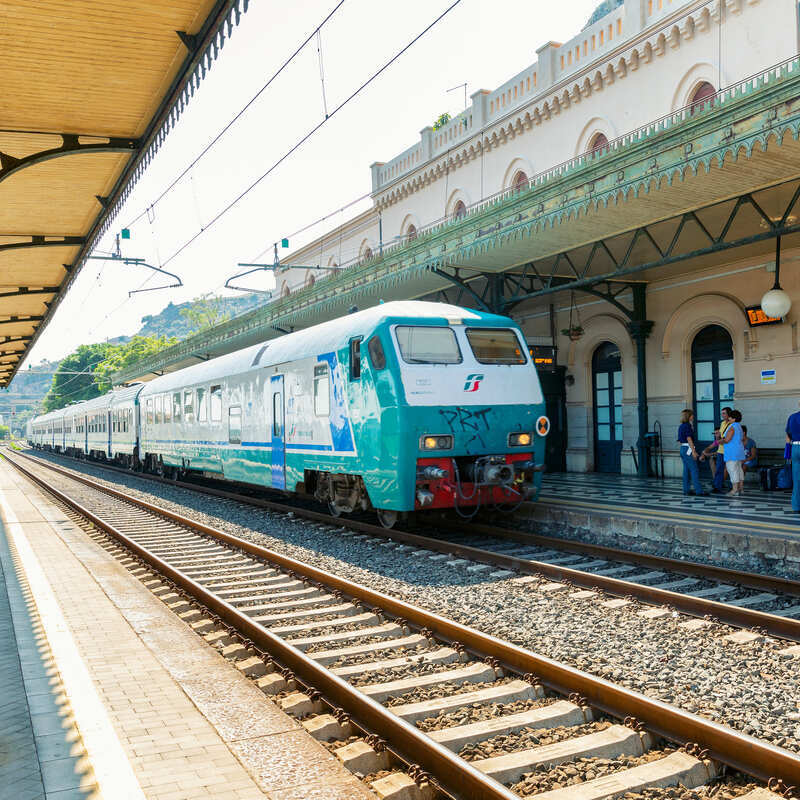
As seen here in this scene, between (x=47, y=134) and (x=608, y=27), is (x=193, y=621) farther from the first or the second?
(x=608, y=27)

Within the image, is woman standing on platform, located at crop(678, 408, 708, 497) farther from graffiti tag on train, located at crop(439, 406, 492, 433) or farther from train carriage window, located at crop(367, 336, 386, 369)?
train carriage window, located at crop(367, 336, 386, 369)

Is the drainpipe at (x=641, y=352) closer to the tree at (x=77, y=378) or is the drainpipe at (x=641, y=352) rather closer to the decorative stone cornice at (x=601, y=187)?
the decorative stone cornice at (x=601, y=187)

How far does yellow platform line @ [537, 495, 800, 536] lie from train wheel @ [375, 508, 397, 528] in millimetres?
2789

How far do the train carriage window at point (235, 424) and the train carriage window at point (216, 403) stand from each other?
30.4 inches

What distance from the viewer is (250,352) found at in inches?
613

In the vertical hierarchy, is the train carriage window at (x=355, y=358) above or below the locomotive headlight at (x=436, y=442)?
above

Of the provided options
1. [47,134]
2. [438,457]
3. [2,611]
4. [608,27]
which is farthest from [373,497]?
[608,27]

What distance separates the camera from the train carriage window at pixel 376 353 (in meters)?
9.95

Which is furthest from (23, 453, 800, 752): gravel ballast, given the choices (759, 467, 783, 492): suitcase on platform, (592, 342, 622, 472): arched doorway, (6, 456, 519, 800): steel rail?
(592, 342, 622, 472): arched doorway

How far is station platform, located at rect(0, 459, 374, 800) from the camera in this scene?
3.48 meters

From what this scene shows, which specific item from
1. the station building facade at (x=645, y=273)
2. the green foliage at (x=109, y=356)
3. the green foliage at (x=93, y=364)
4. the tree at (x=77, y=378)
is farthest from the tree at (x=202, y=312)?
the station building facade at (x=645, y=273)

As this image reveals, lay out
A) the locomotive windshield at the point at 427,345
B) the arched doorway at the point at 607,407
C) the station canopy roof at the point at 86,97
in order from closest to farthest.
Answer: the station canopy roof at the point at 86,97
the locomotive windshield at the point at 427,345
the arched doorway at the point at 607,407

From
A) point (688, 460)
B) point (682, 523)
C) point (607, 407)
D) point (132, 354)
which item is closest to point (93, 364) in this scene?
point (132, 354)

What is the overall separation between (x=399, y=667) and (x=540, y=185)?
908 centimetres
